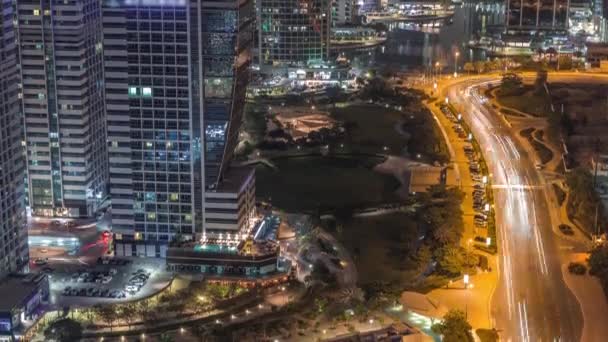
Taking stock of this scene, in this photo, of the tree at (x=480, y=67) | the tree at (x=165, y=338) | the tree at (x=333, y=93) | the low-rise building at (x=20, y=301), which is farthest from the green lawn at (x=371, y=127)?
the low-rise building at (x=20, y=301)

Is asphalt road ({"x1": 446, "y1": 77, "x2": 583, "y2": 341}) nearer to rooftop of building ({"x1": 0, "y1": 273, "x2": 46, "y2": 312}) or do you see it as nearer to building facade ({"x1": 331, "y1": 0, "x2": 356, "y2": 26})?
rooftop of building ({"x1": 0, "y1": 273, "x2": 46, "y2": 312})

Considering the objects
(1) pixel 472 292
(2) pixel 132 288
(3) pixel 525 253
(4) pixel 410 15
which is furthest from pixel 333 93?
(2) pixel 132 288

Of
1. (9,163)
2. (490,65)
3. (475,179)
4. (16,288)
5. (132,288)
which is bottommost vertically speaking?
(132,288)

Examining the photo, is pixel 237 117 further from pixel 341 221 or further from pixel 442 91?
pixel 442 91

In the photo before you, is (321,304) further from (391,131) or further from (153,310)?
(391,131)

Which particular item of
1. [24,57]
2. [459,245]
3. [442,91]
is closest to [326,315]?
[459,245]

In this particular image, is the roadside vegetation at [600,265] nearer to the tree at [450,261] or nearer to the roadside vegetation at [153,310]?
the tree at [450,261]
